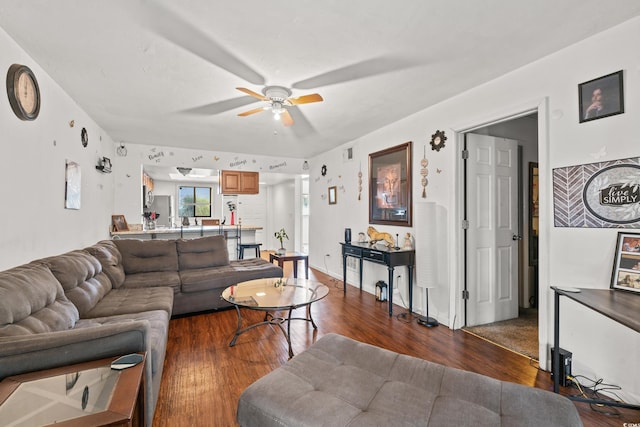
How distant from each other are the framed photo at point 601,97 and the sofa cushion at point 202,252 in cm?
402

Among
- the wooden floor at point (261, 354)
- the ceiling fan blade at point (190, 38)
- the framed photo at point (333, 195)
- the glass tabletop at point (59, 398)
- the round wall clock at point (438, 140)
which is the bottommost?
→ the wooden floor at point (261, 354)

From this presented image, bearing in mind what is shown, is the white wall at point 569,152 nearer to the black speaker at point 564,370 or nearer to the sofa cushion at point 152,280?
the black speaker at point 564,370

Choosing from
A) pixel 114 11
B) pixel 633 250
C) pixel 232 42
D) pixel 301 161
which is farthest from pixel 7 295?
pixel 301 161

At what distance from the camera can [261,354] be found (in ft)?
8.34

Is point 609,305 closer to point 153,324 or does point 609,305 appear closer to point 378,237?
point 378,237

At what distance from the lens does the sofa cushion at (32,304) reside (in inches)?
57.4

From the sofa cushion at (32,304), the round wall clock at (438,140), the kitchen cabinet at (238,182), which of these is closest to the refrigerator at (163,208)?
the kitchen cabinet at (238,182)

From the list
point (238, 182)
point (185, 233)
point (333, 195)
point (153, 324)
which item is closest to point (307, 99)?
point (153, 324)

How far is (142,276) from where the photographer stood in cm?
343

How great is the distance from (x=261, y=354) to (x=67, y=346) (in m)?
1.51

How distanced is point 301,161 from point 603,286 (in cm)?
530

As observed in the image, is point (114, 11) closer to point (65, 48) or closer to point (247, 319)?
point (65, 48)

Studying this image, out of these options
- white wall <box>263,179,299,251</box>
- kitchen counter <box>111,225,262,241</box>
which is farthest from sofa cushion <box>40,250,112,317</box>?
white wall <box>263,179,299,251</box>

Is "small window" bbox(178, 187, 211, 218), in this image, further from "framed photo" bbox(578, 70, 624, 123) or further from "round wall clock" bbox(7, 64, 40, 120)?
"framed photo" bbox(578, 70, 624, 123)
